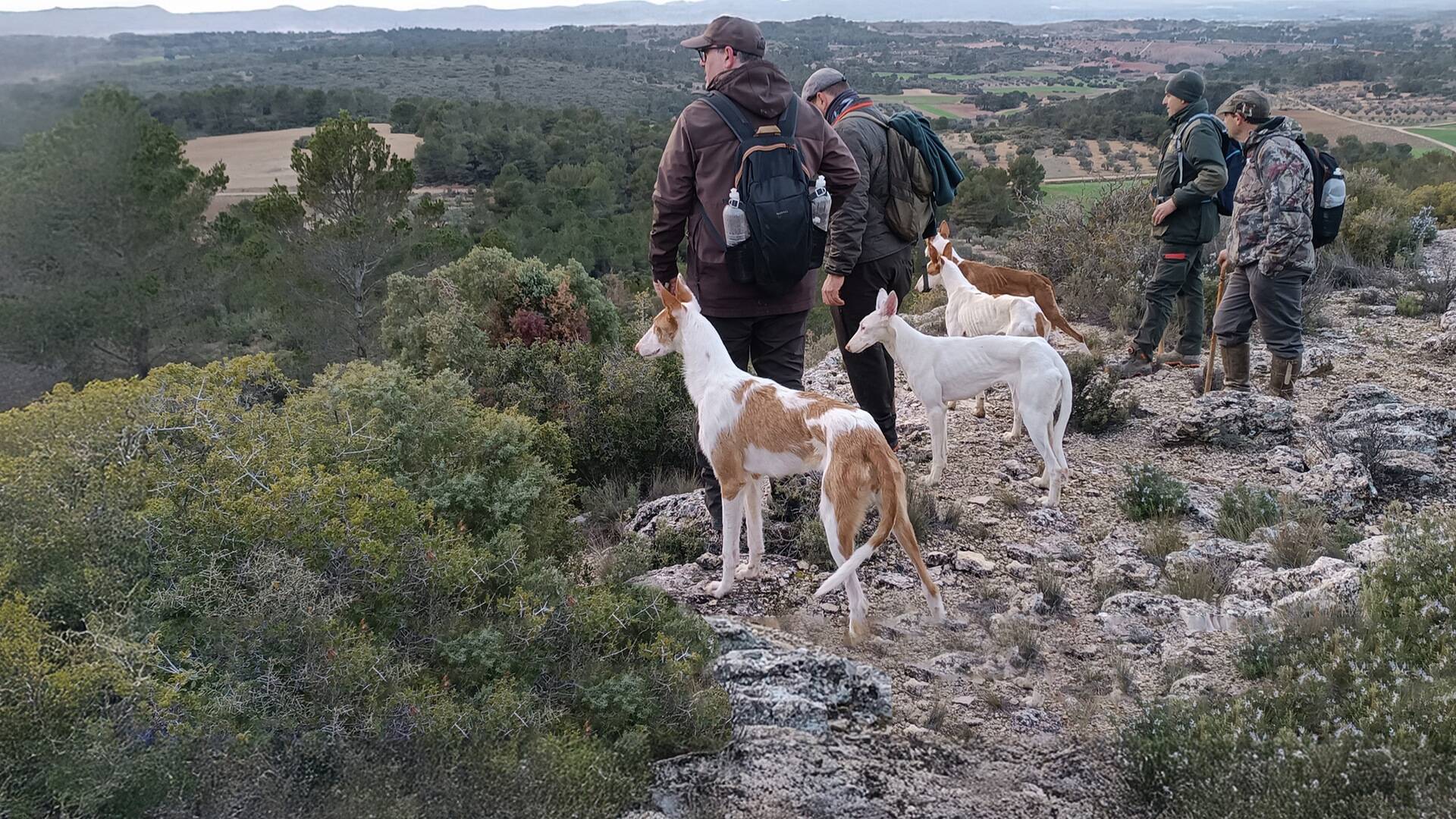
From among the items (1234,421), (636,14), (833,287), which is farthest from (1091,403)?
(636,14)

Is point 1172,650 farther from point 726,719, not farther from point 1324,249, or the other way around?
point 1324,249

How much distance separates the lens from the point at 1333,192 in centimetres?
602

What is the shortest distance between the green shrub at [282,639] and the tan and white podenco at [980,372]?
2.37m

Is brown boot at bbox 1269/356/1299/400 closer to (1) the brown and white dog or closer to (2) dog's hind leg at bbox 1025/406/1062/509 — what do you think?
(1) the brown and white dog

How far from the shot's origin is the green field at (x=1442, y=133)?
91.5ft

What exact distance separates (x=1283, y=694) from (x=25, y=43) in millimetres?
21178

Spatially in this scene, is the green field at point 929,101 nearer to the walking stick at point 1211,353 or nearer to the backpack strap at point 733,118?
the walking stick at point 1211,353

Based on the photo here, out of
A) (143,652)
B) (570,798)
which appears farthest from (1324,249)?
(143,652)

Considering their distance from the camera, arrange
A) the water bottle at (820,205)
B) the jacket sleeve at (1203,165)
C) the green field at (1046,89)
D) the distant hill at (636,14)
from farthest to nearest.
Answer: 1. the green field at (1046,89)
2. the distant hill at (636,14)
3. the jacket sleeve at (1203,165)
4. the water bottle at (820,205)

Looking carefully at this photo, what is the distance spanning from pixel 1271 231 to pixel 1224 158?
0.79 m

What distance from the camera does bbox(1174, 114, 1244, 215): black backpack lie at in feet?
21.2

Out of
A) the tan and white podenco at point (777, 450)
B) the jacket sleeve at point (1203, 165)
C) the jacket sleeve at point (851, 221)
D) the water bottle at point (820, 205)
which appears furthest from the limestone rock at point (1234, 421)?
the water bottle at point (820, 205)

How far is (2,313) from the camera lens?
14.7m

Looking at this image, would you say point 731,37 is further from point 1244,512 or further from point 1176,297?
point 1176,297
